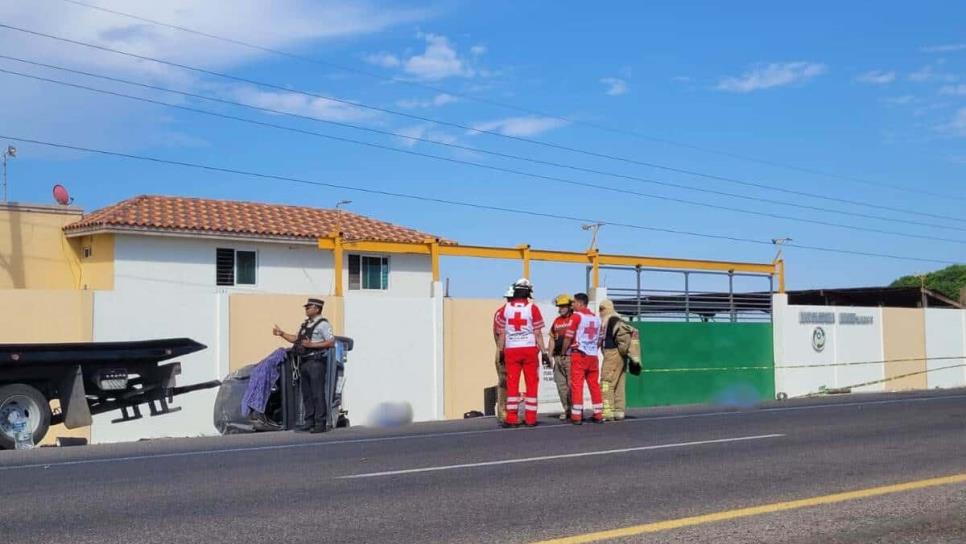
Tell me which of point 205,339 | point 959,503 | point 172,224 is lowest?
point 959,503

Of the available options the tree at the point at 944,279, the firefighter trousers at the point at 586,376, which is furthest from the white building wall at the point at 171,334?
the tree at the point at 944,279

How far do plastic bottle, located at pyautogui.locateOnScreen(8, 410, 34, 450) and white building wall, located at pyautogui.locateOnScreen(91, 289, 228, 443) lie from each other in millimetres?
2630

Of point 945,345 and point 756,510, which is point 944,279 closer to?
point 945,345

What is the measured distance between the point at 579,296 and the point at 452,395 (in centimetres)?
579

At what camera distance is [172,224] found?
30.7m

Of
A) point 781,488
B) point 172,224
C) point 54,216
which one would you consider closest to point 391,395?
point 781,488

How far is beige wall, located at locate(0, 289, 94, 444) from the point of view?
1534 centimetres

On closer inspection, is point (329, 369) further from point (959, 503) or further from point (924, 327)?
point (924, 327)

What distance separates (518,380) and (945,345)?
2286 cm

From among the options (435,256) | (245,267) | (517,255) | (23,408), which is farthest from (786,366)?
(23,408)

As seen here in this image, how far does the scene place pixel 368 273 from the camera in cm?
3447

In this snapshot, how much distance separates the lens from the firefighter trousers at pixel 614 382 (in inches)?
600

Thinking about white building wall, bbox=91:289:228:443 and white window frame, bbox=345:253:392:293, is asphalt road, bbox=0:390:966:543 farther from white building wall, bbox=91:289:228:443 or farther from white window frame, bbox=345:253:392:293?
white window frame, bbox=345:253:392:293

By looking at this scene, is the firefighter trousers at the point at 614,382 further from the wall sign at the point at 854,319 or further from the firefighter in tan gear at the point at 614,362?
the wall sign at the point at 854,319
